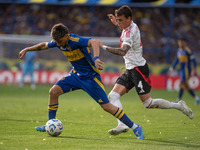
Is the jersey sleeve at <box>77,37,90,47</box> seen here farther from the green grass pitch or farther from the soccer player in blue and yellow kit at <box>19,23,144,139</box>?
the green grass pitch

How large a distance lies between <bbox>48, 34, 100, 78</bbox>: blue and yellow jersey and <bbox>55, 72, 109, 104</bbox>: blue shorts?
9cm

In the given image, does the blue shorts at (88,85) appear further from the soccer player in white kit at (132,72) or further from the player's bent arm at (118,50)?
the player's bent arm at (118,50)

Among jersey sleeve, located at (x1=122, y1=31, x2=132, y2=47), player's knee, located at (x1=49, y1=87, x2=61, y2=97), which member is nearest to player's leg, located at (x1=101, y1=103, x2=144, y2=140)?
player's knee, located at (x1=49, y1=87, x2=61, y2=97)

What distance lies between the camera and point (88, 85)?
705cm

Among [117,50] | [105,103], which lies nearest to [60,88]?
[105,103]

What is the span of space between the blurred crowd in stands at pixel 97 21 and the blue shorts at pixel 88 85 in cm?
2154

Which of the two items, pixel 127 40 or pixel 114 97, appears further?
pixel 114 97

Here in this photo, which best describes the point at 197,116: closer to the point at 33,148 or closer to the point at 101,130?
the point at 101,130

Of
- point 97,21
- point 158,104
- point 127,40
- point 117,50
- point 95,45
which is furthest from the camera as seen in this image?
point 97,21

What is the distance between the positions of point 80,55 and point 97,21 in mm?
24756

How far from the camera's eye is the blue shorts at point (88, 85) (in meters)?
6.99

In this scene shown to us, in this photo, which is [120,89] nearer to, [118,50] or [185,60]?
[118,50]

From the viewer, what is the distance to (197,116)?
1088cm

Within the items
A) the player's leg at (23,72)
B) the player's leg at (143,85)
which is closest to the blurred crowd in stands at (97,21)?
the player's leg at (23,72)
